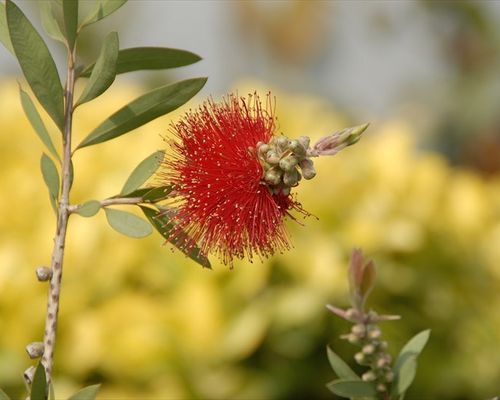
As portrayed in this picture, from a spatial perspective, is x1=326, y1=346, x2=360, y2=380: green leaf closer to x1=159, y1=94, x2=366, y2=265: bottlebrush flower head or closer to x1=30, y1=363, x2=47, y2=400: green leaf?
x1=159, y1=94, x2=366, y2=265: bottlebrush flower head

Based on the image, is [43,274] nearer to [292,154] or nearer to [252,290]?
[292,154]

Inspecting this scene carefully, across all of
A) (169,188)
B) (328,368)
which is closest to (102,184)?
(328,368)

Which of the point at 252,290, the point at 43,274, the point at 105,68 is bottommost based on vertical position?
the point at 252,290

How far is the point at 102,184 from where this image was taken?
2.34 m

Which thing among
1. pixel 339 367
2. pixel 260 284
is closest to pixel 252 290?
pixel 260 284

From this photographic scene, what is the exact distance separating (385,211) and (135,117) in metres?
1.83

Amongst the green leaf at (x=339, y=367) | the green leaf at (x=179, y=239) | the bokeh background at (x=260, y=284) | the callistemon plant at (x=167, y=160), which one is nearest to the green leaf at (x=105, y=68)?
the callistemon plant at (x=167, y=160)

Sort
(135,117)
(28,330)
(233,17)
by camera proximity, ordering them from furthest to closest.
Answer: (233,17) < (28,330) < (135,117)

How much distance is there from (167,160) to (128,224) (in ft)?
0.17

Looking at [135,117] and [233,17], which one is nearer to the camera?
[135,117]

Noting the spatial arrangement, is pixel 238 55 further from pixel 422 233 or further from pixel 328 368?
pixel 328 368

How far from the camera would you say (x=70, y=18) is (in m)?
0.62

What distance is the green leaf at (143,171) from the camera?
666mm

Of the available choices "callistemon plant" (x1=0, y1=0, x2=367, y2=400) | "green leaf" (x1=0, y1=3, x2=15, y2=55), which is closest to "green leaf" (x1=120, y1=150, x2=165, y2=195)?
"callistemon plant" (x1=0, y1=0, x2=367, y2=400)
